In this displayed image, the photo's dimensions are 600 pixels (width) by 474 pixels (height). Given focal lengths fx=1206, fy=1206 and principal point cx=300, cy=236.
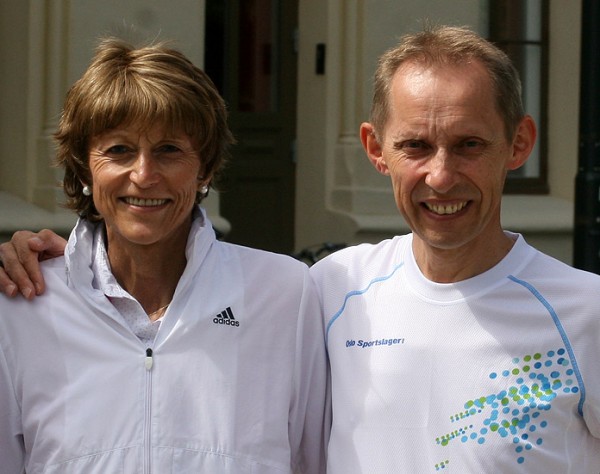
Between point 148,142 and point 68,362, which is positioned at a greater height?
point 148,142

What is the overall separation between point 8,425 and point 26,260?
1.42 feet

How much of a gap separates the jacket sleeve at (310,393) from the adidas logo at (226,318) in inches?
→ 7.3

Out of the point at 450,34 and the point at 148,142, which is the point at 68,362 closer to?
the point at 148,142

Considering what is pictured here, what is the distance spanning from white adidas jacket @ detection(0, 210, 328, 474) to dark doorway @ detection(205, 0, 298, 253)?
5612mm

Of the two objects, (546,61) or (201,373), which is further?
(546,61)

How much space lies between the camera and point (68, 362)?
3.05 m

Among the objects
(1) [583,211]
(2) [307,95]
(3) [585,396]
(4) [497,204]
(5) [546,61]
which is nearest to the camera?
(3) [585,396]

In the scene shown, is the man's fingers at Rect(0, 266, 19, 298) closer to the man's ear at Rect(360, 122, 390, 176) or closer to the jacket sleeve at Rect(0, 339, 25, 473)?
the jacket sleeve at Rect(0, 339, 25, 473)

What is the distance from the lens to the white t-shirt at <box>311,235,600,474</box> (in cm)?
277

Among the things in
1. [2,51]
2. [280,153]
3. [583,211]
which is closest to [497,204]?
[583,211]

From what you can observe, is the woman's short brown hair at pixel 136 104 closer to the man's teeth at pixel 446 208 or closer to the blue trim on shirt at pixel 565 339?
the man's teeth at pixel 446 208

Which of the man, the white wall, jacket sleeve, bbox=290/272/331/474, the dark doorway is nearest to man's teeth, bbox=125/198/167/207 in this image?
jacket sleeve, bbox=290/272/331/474

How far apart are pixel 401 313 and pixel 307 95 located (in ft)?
19.5

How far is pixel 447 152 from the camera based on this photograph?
2891mm
